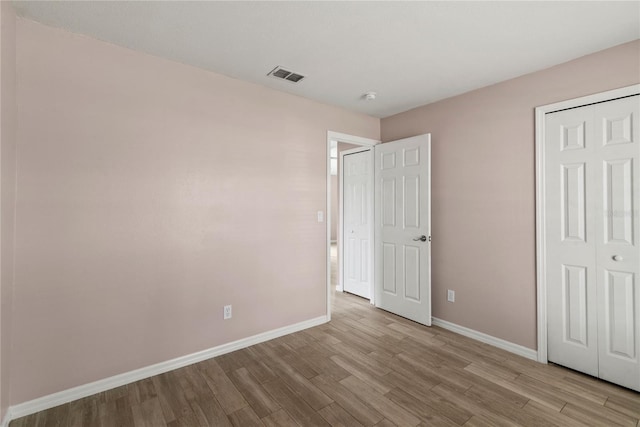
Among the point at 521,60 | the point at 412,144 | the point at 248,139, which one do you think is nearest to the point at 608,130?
the point at 521,60

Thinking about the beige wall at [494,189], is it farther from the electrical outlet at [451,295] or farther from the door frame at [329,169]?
the door frame at [329,169]

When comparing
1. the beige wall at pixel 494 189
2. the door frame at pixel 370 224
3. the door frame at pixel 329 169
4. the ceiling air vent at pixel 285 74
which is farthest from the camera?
the door frame at pixel 370 224

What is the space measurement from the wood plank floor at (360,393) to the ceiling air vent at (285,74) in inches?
99.2

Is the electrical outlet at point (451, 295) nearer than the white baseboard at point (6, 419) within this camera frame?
No

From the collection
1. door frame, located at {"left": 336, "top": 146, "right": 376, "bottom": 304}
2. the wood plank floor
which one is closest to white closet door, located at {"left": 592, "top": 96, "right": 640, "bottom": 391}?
the wood plank floor

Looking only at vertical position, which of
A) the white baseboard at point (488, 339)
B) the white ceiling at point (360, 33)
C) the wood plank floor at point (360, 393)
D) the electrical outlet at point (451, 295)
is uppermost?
the white ceiling at point (360, 33)

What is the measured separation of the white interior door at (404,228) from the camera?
326 centimetres

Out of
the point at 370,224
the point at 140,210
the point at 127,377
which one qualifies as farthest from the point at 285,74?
the point at 127,377

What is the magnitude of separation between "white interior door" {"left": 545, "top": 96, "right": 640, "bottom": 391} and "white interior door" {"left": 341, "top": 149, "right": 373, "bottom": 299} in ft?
6.58

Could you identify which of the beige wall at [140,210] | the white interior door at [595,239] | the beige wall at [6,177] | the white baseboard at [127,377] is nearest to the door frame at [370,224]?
the beige wall at [140,210]

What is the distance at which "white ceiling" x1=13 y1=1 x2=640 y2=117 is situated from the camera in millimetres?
1760

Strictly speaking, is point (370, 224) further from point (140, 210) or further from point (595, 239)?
point (140, 210)

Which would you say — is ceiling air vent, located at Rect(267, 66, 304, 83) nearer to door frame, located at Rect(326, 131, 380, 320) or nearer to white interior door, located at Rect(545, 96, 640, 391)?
door frame, located at Rect(326, 131, 380, 320)

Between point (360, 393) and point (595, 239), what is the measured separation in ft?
7.04
